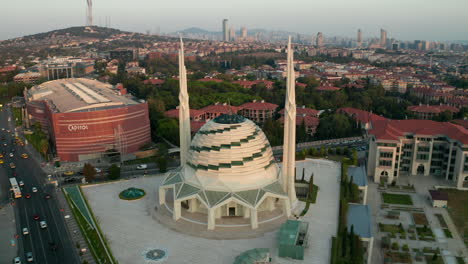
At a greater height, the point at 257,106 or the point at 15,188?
the point at 257,106

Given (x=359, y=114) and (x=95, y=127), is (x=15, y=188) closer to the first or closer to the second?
(x=95, y=127)

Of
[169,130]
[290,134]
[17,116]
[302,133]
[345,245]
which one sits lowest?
[345,245]

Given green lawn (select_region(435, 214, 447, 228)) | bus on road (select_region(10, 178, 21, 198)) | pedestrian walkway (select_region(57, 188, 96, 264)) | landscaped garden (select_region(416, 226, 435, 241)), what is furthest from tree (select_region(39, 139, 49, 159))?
green lawn (select_region(435, 214, 447, 228))

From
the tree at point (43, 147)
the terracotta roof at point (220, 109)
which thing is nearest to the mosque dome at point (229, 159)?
the tree at point (43, 147)

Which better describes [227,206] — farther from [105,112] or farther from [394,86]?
[394,86]

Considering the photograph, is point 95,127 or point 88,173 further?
point 95,127

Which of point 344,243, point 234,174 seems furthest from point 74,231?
point 344,243

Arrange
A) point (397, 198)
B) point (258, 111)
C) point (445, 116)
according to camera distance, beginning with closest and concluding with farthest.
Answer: point (397, 198) → point (445, 116) → point (258, 111)

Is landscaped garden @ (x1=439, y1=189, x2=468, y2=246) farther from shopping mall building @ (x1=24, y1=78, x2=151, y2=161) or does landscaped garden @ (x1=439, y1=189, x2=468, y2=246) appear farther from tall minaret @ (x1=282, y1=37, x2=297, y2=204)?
shopping mall building @ (x1=24, y1=78, x2=151, y2=161)
